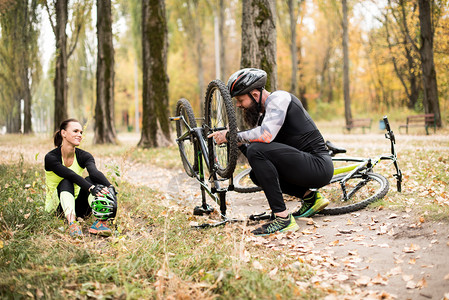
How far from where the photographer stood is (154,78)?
42.8 feet

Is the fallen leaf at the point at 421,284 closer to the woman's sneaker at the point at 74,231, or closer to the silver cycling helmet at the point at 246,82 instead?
the silver cycling helmet at the point at 246,82

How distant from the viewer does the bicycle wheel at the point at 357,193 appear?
4523mm

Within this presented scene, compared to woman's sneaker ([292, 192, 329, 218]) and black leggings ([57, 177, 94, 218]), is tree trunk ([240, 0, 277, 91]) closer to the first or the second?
woman's sneaker ([292, 192, 329, 218])

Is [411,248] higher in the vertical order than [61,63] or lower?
lower

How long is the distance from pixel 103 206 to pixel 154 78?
9760mm

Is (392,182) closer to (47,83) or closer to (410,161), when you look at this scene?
(410,161)

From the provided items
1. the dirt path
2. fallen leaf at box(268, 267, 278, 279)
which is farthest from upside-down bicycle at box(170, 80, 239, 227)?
fallen leaf at box(268, 267, 278, 279)

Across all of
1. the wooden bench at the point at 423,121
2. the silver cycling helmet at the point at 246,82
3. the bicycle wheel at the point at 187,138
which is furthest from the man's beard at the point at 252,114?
the wooden bench at the point at 423,121

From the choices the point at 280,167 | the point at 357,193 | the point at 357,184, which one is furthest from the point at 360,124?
the point at 280,167

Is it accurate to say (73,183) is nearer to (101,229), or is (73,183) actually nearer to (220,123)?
(101,229)

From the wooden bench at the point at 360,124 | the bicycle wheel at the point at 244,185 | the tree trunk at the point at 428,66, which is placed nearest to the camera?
the bicycle wheel at the point at 244,185

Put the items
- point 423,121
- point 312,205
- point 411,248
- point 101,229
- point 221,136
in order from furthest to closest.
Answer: point 423,121 → point 312,205 → point 221,136 → point 101,229 → point 411,248

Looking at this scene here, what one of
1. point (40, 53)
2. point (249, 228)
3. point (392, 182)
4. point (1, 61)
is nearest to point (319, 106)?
point (40, 53)

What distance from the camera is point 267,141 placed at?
3.85 m
